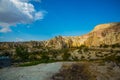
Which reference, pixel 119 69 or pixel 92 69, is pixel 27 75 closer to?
pixel 92 69

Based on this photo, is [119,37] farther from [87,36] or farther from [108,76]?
[108,76]

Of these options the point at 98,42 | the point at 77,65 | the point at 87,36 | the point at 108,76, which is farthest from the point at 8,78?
the point at 87,36

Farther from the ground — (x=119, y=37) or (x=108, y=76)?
(x=119, y=37)

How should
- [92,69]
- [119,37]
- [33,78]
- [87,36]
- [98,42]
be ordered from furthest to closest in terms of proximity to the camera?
1. [87,36]
2. [98,42]
3. [119,37]
4. [92,69]
5. [33,78]

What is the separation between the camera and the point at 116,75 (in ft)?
114

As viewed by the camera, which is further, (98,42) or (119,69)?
(98,42)

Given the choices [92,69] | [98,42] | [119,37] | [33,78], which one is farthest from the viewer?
[98,42]

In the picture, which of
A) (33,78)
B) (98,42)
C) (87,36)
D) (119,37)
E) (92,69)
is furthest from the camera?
(87,36)

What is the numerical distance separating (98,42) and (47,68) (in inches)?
5532

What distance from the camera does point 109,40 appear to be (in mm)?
164000

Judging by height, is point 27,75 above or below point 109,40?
below

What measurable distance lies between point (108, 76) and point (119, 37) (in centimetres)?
12951

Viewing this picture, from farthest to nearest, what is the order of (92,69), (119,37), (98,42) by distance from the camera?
(98,42)
(119,37)
(92,69)

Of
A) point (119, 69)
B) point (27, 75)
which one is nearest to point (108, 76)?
point (119, 69)
